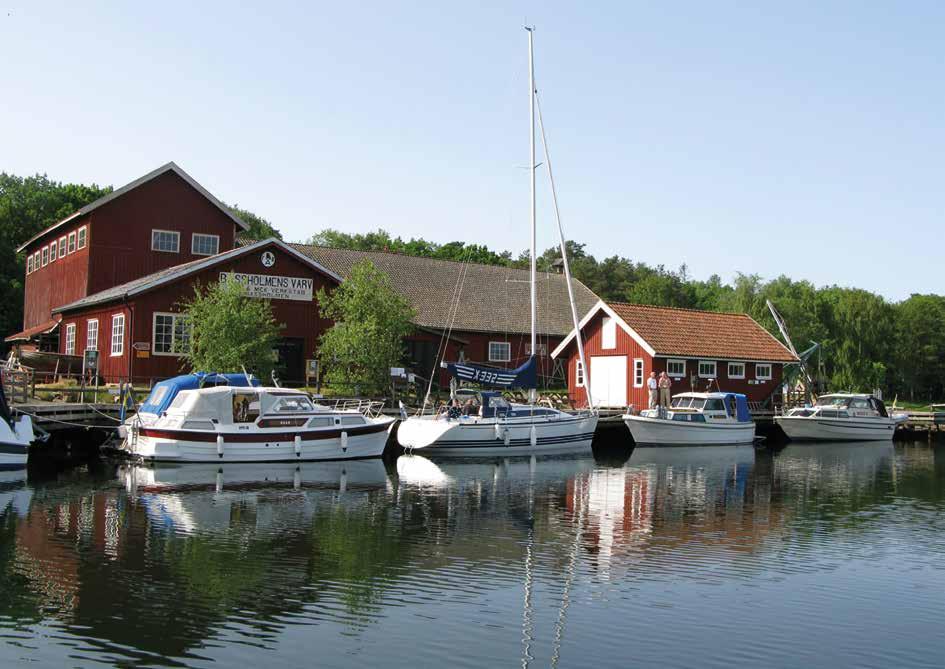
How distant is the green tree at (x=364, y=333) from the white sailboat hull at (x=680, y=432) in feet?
32.5

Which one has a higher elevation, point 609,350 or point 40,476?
point 609,350

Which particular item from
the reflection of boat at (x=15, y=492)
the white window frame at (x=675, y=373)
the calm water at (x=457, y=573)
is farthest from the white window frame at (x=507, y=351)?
the reflection of boat at (x=15, y=492)

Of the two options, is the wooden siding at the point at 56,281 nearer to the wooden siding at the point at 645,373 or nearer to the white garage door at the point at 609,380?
the wooden siding at the point at 645,373

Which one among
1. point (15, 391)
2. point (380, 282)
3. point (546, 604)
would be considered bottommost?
point (546, 604)

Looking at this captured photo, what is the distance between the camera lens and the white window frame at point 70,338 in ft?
143

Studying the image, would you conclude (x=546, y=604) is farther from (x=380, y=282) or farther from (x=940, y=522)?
(x=380, y=282)

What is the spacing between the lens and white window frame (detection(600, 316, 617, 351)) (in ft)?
152

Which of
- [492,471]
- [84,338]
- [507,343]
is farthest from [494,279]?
[492,471]

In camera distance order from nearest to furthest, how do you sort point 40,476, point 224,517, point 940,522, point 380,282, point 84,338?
point 224,517 → point 940,522 → point 40,476 → point 380,282 → point 84,338

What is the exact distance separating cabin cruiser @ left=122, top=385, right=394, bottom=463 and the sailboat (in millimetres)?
2999

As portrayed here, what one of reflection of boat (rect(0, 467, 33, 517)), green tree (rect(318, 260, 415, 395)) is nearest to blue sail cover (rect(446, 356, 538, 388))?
green tree (rect(318, 260, 415, 395))

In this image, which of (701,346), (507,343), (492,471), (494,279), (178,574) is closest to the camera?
(178,574)

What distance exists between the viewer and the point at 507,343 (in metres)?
51.3

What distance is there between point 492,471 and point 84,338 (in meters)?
22.0
